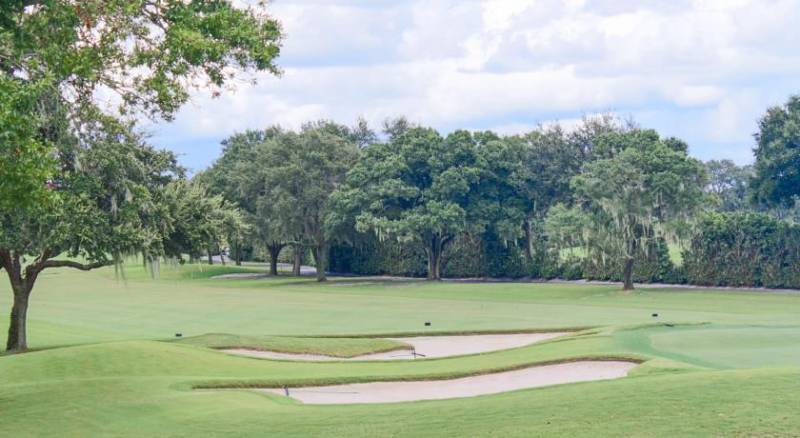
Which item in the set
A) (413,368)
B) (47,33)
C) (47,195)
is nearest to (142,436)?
(47,195)

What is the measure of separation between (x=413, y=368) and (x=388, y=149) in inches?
2000

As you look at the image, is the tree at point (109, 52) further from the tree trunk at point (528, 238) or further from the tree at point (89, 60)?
the tree trunk at point (528, 238)

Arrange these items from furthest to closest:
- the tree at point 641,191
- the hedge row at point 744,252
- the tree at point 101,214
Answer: the hedge row at point 744,252 → the tree at point 641,191 → the tree at point 101,214

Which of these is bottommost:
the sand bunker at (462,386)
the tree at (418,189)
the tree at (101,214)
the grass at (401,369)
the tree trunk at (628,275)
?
the sand bunker at (462,386)

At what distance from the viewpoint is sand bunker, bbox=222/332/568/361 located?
1182 inches

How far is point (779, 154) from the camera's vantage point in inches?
2234

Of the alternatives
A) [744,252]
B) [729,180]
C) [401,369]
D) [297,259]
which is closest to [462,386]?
[401,369]

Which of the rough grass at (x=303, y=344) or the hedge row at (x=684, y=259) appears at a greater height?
the hedge row at (x=684, y=259)

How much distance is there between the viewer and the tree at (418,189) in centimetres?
6894

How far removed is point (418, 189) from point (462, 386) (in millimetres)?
50223

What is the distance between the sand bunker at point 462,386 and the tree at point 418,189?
1757 inches

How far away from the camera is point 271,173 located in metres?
75.7

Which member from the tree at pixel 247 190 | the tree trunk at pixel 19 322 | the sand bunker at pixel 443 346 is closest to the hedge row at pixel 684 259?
the tree at pixel 247 190

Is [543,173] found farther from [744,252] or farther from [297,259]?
[297,259]
